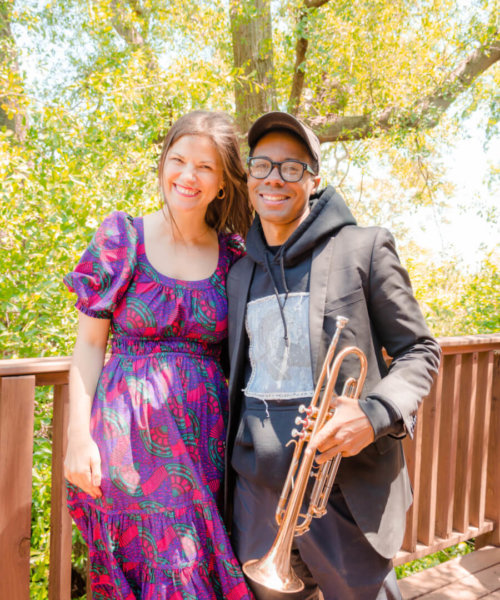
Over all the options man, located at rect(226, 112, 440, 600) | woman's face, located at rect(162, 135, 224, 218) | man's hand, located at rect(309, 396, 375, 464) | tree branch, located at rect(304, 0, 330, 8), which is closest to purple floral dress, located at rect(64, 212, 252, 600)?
man, located at rect(226, 112, 440, 600)

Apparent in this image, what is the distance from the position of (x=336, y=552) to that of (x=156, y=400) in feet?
2.43

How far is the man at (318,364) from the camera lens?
1701 millimetres

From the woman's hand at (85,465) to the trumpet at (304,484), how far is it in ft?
1.81

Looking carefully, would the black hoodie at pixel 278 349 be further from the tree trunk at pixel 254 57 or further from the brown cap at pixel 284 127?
the tree trunk at pixel 254 57

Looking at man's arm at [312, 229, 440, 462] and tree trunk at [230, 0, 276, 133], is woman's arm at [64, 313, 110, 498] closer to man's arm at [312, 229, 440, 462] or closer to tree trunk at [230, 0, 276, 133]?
man's arm at [312, 229, 440, 462]

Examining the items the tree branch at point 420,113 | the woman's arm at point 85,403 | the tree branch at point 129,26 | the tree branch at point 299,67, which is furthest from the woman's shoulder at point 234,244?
the tree branch at point 420,113

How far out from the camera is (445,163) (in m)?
14.1

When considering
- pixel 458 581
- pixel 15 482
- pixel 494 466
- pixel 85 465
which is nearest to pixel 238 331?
pixel 85 465

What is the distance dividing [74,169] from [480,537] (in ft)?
12.9

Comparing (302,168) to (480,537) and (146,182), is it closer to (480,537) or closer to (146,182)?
(480,537)

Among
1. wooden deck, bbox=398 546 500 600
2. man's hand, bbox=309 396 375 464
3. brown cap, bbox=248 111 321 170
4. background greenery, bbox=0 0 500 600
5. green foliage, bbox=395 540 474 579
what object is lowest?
green foliage, bbox=395 540 474 579

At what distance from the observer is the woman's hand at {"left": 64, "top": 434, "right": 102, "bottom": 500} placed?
5.90ft

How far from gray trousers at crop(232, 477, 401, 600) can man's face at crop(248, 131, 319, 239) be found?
2.92 feet

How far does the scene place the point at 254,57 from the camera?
7.52 meters
